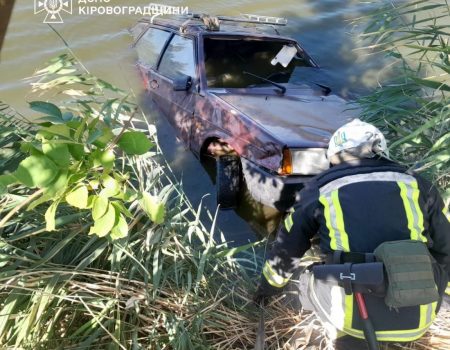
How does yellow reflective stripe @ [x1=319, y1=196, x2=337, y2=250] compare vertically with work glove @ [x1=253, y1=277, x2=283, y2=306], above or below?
above

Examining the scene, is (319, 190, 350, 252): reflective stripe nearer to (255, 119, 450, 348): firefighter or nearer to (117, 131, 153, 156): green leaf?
(255, 119, 450, 348): firefighter

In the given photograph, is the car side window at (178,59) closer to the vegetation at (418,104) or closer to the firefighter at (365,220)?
the vegetation at (418,104)

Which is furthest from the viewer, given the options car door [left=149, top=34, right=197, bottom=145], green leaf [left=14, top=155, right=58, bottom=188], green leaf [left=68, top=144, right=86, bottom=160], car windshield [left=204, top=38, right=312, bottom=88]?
car windshield [left=204, top=38, right=312, bottom=88]

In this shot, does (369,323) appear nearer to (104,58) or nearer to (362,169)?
(362,169)

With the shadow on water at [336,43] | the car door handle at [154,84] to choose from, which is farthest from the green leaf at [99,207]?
the shadow on water at [336,43]

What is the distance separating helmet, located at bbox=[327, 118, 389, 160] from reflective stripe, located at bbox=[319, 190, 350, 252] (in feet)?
0.99

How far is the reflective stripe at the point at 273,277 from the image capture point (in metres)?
2.84

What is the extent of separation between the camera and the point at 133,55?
7.36 m

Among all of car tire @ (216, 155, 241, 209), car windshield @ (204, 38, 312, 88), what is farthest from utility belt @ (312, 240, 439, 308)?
car windshield @ (204, 38, 312, 88)

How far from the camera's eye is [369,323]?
7.61 feet

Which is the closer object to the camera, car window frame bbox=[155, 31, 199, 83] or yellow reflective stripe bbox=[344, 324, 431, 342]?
yellow reflective stripe bbox=[344, 324, 431, 342]

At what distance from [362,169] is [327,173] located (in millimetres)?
181

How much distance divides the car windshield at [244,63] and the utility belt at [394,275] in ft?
10.8

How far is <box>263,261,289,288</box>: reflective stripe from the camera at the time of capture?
2840 mm
